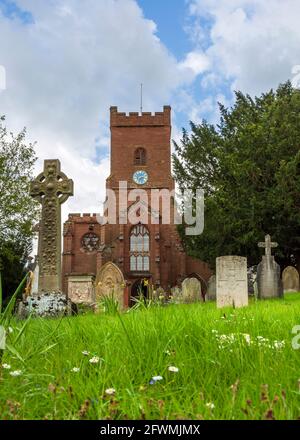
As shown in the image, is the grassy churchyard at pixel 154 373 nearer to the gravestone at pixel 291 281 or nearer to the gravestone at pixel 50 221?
the gravestone at pixel 50 221

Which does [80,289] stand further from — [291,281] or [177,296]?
[291,281]

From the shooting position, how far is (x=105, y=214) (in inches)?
1852

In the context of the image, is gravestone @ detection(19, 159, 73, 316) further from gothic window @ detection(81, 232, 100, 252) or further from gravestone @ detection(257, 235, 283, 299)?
gothic window @ detection(81, 232, 100, 252)

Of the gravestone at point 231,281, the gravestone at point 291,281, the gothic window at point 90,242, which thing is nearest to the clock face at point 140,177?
the gothic window at point 90,242

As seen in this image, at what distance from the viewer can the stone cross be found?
1343 cm

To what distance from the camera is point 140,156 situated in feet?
167

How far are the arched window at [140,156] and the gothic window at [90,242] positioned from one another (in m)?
7.83

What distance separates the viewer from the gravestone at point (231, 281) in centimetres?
1161

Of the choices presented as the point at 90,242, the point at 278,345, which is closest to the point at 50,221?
the point at 278,345

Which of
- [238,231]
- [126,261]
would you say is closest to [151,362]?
[238,231]

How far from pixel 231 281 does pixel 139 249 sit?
33959 millimetres

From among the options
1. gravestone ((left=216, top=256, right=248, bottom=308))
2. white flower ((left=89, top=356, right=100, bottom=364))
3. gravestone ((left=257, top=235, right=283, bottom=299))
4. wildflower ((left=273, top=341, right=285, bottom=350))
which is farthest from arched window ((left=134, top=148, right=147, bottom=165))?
white flower ((left=89, top=356, right=100, bottom=364))

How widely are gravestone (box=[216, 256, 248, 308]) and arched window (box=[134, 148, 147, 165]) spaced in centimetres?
3914
